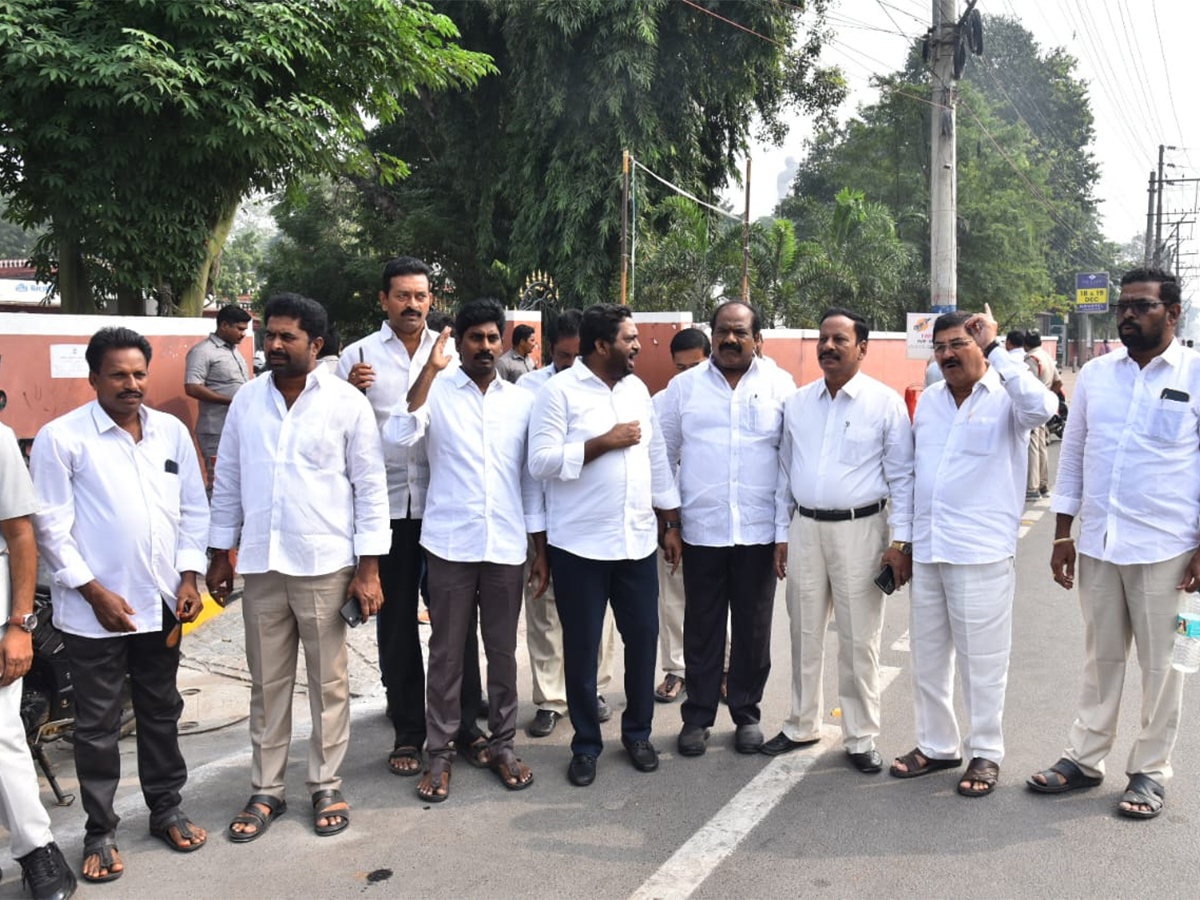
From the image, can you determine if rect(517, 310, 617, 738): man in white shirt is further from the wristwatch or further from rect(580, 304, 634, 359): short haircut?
the wristwatch

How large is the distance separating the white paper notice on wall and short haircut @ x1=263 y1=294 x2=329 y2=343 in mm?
2731

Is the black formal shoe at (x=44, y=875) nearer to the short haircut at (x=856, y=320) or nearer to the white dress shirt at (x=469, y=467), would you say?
the white dress shirt at (x=469, y=467)

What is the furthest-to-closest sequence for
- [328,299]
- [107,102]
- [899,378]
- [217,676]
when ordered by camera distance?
[328,299], [899,378], [107,102], [217,676]

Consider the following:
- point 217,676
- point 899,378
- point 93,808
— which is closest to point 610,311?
point 93,808

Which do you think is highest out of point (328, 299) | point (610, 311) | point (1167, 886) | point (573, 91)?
point (573, 91)

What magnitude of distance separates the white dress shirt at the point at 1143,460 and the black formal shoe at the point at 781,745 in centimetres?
149

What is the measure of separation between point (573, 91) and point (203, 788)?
56.2 feet

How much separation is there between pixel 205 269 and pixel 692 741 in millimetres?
9026

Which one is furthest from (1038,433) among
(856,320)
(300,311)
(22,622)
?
(22,622)

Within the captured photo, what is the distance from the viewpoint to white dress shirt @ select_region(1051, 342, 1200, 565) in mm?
3939

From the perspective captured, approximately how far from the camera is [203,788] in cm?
434

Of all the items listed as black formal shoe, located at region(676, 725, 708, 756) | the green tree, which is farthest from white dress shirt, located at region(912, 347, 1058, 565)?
the green tree

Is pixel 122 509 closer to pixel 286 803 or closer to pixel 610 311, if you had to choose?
pixel 286 803

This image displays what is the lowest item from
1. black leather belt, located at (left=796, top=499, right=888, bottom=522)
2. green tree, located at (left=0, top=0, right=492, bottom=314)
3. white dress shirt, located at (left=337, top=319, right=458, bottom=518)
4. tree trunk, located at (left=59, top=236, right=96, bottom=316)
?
black leather belt, located at (left=796, top=499, right=888, bottom=522)
